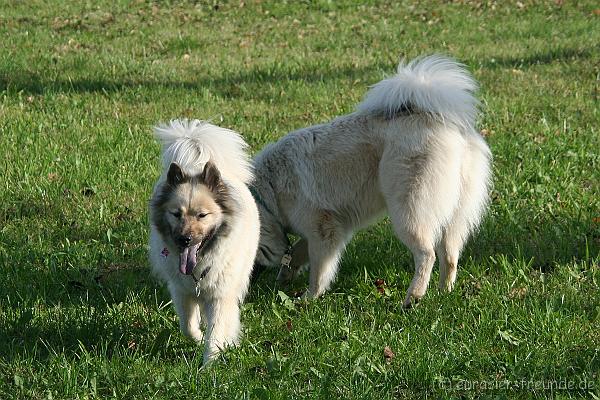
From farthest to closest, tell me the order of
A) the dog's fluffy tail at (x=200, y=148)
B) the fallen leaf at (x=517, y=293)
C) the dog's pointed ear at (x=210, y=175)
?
1. the fallen leaf at (x=517, y=293)
2. the dog's fluffy tail at (x=200, y=148)
3. the dog's pointed ear at (x=210, y=175)

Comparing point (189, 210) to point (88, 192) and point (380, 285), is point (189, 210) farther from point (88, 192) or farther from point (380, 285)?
point (88, 192)

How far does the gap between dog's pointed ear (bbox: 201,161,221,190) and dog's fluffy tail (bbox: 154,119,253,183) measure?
10 cm

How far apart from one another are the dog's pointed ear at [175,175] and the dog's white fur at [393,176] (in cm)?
117

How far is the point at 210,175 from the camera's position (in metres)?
4.46

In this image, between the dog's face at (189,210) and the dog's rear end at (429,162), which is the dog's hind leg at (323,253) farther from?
the dog's face at (189,210)

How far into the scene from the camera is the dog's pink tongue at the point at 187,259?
4.31 metres

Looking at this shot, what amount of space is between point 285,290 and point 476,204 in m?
1.37

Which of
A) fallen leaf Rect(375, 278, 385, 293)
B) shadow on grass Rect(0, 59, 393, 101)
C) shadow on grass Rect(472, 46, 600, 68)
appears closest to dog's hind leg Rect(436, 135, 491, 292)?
fallen leaf Rect(375, 278, 385, 293)

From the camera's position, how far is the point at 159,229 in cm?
446

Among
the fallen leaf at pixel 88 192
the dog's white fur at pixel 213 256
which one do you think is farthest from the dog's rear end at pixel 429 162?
the fallen leaf at pixel 88 192

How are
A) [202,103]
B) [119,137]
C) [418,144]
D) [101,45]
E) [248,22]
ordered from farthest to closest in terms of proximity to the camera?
[248,22], [101,45], [202,103], [119,137], [418,144]

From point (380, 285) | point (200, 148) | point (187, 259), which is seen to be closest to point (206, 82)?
point (380, 285)

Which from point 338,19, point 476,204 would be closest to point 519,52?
point 338,19

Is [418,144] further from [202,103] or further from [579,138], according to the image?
[202,103]
